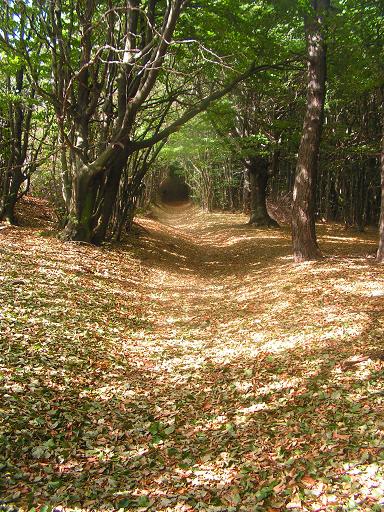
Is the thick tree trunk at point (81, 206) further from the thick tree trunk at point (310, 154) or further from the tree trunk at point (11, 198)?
the thick tree trunk at point (310, 154)

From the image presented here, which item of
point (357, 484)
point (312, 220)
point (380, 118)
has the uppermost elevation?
point (380, 118)

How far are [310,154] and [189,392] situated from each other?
725 centimetres

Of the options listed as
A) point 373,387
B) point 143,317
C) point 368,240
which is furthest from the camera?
point 368,240

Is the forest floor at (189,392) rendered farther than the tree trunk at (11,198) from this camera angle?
No

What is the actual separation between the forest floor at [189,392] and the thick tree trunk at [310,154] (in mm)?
1207

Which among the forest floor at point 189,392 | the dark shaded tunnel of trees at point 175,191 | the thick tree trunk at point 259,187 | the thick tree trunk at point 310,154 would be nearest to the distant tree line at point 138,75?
the thick tree trunk at point 310,154

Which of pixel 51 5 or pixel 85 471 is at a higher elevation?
pixel 51 5

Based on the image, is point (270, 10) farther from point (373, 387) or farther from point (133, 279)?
point (373, 387)

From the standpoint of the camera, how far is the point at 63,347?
537 centimetres

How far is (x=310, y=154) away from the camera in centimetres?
1009

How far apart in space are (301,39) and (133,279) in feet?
33.3

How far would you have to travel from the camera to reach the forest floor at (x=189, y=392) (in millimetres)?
3197

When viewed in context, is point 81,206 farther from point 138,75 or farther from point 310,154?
point 310,154

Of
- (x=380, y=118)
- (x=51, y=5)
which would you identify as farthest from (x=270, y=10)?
(x=380, y=118)
